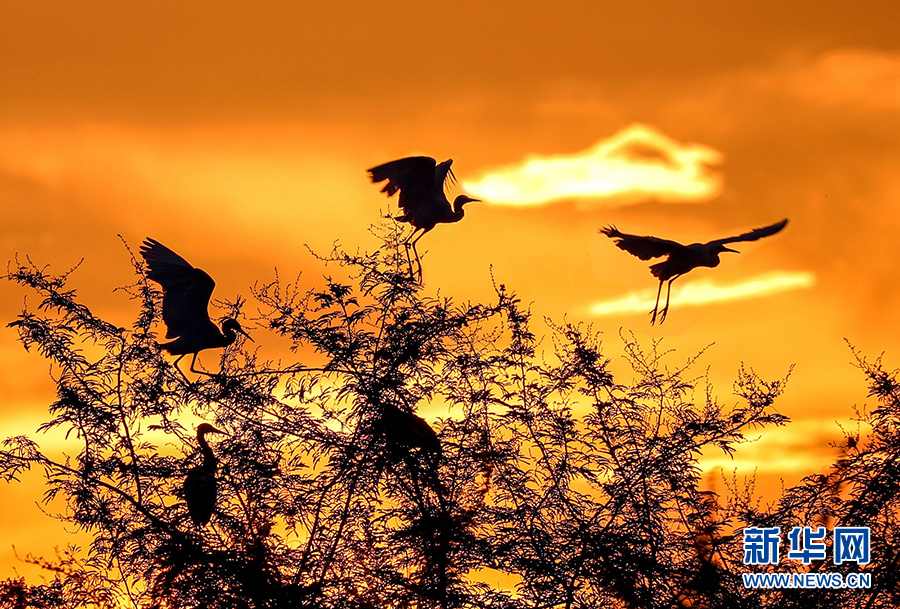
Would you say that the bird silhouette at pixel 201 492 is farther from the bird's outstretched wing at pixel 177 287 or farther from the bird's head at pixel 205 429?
the bird's outstretched wing at pixel 177 287

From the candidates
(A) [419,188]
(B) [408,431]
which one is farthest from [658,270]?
(B) [408,431]

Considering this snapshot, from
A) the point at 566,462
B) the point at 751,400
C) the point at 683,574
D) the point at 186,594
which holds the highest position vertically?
the point at 751,400

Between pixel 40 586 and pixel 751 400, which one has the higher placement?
pixel 751 400

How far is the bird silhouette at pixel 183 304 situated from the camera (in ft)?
34.2

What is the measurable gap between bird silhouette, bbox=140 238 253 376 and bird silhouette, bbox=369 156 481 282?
2.32 m

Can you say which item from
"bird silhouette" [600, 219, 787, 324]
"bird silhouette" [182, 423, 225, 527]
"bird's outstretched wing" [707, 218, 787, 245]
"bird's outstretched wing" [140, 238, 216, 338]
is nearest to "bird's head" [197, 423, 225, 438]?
"bird silhouette" [182, 423, 225, 527]

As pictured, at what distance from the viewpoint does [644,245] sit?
11.5 metres

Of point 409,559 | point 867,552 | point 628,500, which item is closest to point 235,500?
point 409,559

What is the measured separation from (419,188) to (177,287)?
9.97 ft

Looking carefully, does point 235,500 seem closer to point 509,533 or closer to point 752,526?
point 509,533

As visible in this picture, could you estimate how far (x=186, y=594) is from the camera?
8.39 m

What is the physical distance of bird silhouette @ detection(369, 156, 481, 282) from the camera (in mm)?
11938

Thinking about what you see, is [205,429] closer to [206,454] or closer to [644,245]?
[206,454]

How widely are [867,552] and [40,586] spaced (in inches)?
272
